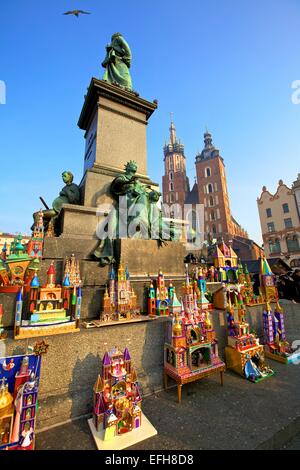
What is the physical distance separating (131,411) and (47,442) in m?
1.08

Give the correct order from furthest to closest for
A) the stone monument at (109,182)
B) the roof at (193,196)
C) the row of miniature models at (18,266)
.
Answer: the roof at (193,196) < the stone monument at (109,182) < the row of miniature models at (18,266)

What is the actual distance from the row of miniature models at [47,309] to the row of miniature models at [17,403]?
0.60 meters

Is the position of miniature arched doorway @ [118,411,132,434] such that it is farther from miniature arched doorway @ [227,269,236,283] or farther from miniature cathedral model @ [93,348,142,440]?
miniature arched doorway @ [227,269,236,283]

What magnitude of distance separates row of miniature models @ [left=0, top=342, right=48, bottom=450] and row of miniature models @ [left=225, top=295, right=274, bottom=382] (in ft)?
12.8

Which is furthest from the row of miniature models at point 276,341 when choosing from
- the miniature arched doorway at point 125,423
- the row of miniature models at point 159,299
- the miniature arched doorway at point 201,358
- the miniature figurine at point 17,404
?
the miniature figurine at point 17,404

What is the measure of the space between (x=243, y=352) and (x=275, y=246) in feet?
123

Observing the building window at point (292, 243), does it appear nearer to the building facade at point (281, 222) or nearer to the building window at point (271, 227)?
the building facade at point (281, 222)

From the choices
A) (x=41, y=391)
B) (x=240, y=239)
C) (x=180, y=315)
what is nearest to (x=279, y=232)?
(x=240, y=239)

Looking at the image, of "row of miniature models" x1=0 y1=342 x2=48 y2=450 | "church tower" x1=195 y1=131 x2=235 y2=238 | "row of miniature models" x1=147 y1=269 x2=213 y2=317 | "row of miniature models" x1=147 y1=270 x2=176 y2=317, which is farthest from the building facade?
"row of miniature models" x1=0 y1=342 x2=48 y2=450

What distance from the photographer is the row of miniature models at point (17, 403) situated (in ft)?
7.53

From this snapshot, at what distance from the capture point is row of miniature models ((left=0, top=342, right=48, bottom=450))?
7.53 ft

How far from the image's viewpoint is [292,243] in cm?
3406

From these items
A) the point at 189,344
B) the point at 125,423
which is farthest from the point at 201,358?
the point at 125,423

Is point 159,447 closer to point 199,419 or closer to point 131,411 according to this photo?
point 131,411
